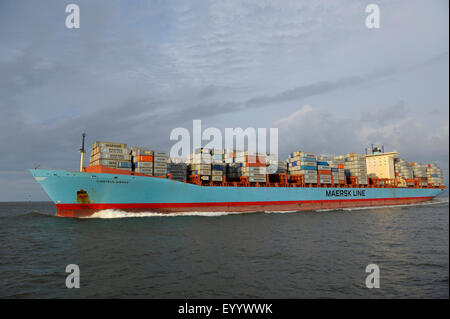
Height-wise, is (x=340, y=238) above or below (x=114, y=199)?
below

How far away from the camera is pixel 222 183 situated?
4178 centimetres

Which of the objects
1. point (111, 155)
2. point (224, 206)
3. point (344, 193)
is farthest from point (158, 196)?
point (344, 193)

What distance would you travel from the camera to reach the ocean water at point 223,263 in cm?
1032

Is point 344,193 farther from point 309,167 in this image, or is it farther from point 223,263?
point 223,263

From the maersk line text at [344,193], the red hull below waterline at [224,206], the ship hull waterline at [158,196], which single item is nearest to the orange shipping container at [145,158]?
the ship hull waterline at [158,196]

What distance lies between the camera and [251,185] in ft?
144

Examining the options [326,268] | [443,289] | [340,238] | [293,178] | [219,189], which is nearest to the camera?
[443,289]

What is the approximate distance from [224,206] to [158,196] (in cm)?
1059
